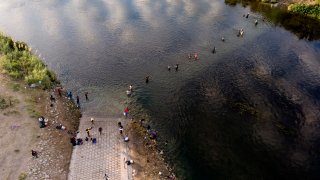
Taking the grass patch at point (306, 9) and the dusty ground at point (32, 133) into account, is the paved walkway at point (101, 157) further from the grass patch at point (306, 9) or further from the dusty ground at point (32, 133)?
the grass patch at point (306, 9)

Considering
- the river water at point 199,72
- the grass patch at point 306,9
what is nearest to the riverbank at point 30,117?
the river water at point 199,72

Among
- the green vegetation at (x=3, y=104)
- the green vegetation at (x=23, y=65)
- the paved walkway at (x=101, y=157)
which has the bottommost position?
the paved walkway at (x=101, y=157)

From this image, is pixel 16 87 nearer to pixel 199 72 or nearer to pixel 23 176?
pixel 23 176

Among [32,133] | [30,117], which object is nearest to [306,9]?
[30,117]

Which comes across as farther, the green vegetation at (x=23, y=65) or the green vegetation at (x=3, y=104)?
the green vegetation at (x=23, y=65)

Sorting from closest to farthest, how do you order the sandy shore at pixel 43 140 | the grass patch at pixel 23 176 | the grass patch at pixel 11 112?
the grass patch at pixel 23 176 < the sandy shore at pixel 43 140 < the grass patch at pixel 11 112

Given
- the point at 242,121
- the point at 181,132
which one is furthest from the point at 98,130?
the point at 242,121
